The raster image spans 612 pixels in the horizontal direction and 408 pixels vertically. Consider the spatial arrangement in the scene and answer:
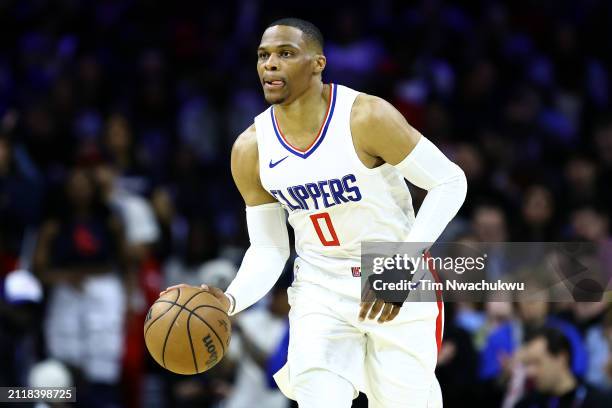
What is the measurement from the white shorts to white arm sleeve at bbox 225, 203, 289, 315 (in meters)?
0.29

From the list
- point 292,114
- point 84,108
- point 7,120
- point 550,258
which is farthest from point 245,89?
point 292,114

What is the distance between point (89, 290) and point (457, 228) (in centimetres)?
335

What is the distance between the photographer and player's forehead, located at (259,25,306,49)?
5.39 metres

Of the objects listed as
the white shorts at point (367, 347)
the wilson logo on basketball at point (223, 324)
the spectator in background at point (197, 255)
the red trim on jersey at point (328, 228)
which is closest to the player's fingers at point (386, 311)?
the white shorts at point (367, 347)

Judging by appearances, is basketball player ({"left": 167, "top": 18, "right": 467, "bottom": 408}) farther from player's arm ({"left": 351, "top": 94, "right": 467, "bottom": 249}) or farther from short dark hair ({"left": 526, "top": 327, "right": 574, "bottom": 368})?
short dark hair ({"left": 526, "top": 327, "right": 574, "bottom": 368})

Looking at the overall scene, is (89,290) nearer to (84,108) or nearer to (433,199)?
(84,108)

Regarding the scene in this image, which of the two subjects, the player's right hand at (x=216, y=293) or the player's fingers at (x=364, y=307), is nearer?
the player's fingers at (x=364, y=307)

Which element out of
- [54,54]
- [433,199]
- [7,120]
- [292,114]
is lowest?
[433,199]

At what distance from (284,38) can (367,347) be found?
1554mm

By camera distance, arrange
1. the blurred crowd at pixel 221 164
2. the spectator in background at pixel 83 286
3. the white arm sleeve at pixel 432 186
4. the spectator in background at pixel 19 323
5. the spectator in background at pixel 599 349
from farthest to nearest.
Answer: the spectator in background at pixel 83 286 < the blurred crowd at pixel 221 164 < the spectator in background at pixel 19 323 < the spectator in background at pixel 599 349 < the white arm sleeve at pixel 432 186

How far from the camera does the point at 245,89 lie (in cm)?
1165

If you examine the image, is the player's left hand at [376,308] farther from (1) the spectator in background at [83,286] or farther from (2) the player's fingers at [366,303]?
(1) the spectator in background at [83,286]

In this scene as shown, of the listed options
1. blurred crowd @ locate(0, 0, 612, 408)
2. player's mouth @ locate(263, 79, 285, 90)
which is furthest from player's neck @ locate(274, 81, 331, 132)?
blurred crowd @ locate(0, 0, 612, 408)

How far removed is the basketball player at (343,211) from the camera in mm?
5281
